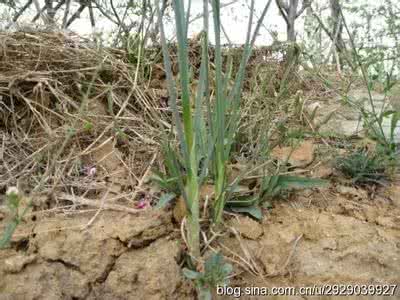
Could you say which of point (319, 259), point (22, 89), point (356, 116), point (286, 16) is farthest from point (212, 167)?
point (286, 16)

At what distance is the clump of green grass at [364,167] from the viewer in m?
1.21

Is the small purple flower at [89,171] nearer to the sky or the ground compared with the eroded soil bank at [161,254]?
nearer to the sky

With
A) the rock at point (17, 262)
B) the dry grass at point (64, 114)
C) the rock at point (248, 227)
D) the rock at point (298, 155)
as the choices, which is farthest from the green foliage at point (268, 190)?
the rock at point (17, 262)

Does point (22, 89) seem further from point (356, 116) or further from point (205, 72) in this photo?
point (356, 116)

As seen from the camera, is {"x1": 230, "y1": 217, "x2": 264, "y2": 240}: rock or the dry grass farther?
the dry grass

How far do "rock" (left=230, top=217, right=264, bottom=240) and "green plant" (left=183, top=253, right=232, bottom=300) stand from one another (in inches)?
5.4

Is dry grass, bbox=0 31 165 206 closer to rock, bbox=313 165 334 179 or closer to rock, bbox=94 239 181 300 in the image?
rock, bbox=94 239 181 300

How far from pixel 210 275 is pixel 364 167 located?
1.80 feet

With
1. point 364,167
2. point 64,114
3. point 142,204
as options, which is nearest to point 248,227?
Answer: point 142,204

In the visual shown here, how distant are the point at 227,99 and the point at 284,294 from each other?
40 centimetres

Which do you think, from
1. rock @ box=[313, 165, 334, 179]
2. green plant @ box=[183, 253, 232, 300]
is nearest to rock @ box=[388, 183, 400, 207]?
rock @ box=[313, 165, 334, 179]

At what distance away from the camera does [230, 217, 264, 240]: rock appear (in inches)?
40.0

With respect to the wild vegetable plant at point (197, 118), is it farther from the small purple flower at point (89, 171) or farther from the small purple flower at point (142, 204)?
the small purple flower at point (89, 171)

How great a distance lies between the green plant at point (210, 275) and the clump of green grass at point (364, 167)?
0.49 metres
